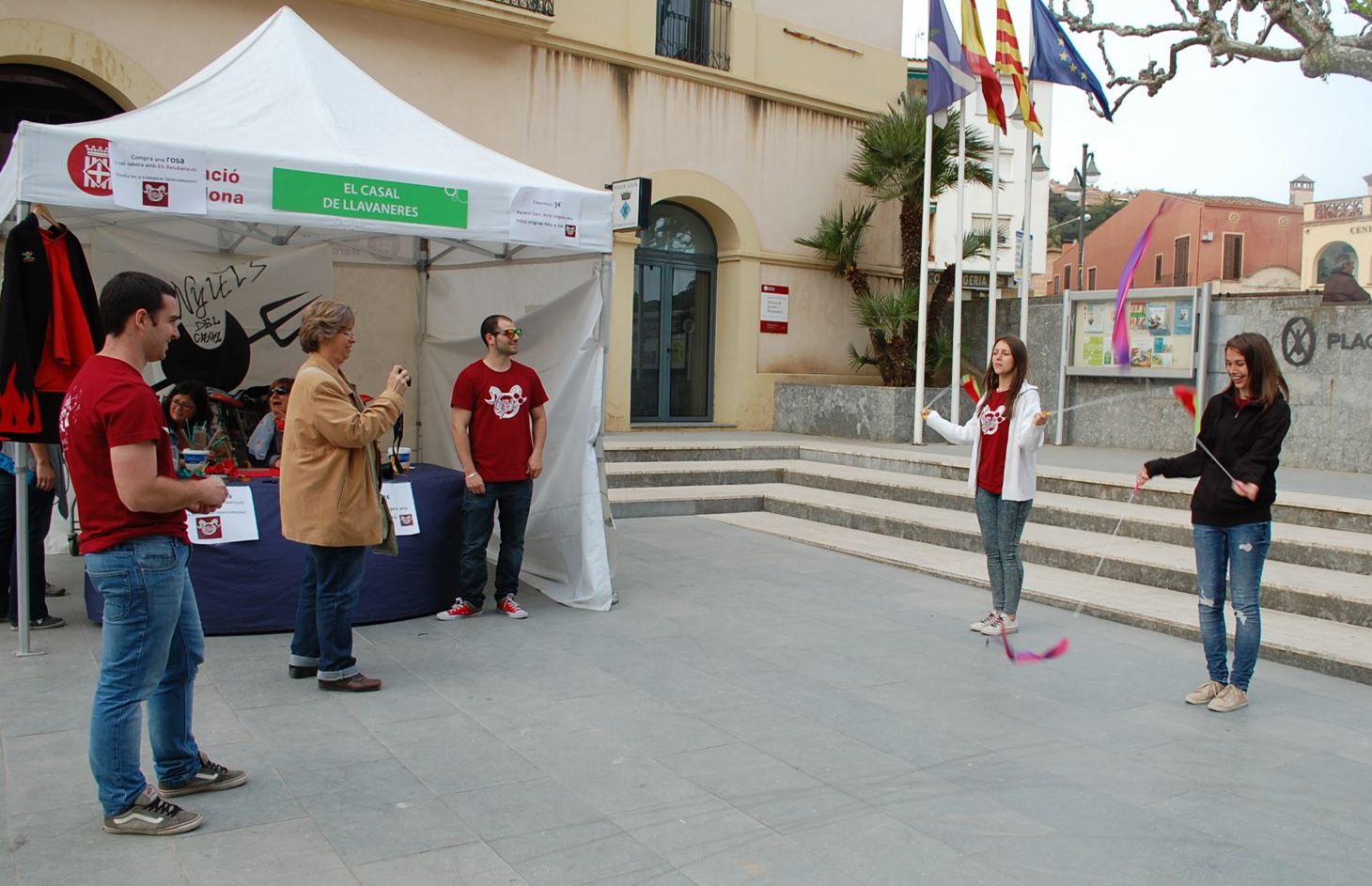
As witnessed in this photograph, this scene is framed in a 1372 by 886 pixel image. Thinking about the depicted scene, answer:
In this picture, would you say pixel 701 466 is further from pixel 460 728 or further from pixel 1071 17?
pixel 1071 17

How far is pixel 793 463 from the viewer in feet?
41.1

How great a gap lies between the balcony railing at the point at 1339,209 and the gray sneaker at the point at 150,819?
3992 centimetres

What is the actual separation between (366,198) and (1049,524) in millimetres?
6167

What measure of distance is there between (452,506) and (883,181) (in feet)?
35.9

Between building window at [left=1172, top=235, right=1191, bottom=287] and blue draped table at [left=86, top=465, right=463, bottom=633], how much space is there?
118 ft

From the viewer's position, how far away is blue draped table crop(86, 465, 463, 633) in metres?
5.95

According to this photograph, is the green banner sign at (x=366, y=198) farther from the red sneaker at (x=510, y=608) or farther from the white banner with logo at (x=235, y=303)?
the white banner with logo at (x=235, y=303)

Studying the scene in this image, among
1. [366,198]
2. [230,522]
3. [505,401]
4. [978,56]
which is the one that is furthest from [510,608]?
[978,56]

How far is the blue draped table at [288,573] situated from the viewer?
5945 millimetres

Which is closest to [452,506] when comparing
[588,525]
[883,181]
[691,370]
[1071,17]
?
[588,525]

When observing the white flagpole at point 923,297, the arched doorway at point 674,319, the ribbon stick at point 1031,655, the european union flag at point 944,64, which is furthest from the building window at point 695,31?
the ribbon stick at point 1031,655

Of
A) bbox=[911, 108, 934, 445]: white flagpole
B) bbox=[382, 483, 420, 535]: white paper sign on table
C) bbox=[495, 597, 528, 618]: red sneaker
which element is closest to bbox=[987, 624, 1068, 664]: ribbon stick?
bbox=[495, 597, 528, 618]: red sneaker

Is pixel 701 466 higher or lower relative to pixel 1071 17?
lower

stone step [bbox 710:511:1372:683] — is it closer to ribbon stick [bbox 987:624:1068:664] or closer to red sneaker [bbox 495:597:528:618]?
ribbon stick [bbox 987:624:1068:664]
